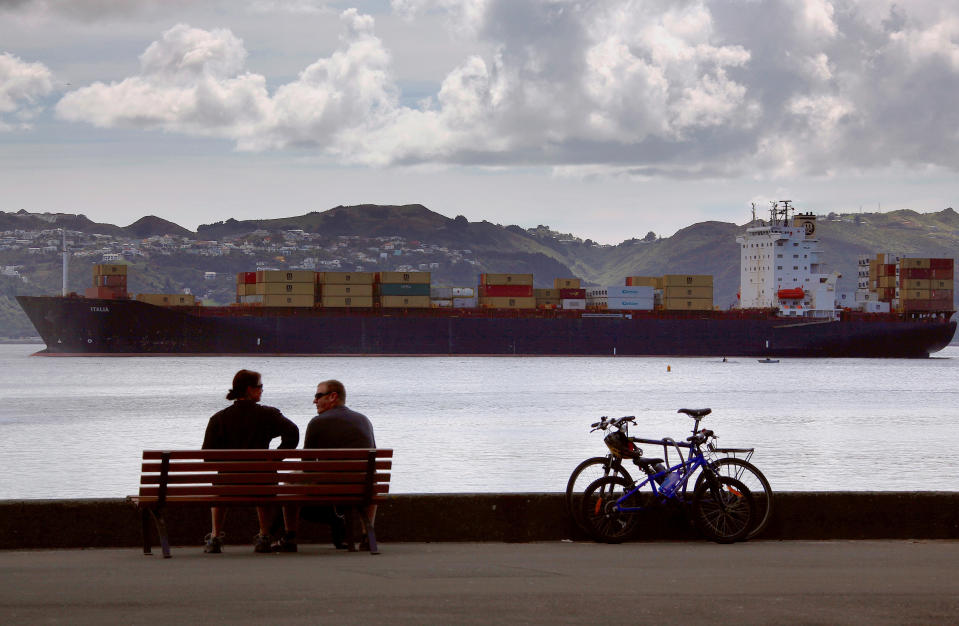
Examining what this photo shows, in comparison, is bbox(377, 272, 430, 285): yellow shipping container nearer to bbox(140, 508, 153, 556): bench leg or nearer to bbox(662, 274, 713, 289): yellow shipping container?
bbox(662, 274, 713, 289): yellow shipping container

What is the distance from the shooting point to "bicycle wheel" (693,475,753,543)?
7281 mm

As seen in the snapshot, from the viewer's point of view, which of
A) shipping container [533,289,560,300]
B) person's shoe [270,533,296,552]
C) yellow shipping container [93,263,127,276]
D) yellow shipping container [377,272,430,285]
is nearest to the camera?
person's shoe [270,533,296,552]

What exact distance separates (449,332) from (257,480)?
233ft

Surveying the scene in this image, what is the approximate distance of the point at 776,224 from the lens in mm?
86562

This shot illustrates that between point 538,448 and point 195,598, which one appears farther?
point 538,448

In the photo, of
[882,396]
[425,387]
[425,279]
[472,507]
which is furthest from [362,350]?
[472,507]

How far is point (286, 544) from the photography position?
22.8 feet

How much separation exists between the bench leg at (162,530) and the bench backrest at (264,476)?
123mm

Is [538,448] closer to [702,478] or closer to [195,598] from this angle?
[702,478]

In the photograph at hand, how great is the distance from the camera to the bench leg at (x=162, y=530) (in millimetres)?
6645

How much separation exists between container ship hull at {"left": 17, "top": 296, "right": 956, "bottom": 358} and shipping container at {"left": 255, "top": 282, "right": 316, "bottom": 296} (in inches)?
47.4

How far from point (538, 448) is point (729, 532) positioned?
14.8m

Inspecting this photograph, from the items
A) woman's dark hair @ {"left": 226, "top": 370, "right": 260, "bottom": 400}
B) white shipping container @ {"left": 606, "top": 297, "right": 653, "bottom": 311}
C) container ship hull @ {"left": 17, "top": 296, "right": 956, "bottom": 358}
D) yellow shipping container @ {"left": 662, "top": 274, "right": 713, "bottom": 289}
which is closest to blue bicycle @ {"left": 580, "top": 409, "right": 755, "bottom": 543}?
woman's dark hair @ {"left": 226, "top": 370, "right": 260, "bottom": 400}

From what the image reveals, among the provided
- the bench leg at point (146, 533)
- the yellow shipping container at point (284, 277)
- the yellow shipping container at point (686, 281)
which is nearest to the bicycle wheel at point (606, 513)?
the bench leg at point (146, 533)
